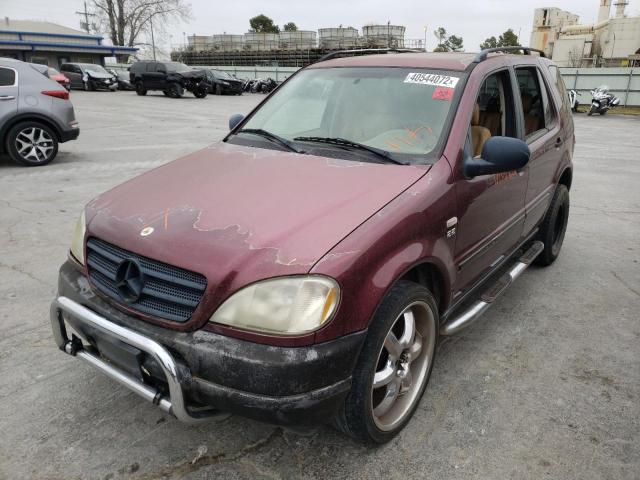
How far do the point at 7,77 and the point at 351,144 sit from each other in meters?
7.27

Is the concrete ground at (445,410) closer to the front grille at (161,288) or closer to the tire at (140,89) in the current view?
the front grille at (161,288)

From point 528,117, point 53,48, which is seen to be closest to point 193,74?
point 528,117

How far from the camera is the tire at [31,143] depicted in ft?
26.2

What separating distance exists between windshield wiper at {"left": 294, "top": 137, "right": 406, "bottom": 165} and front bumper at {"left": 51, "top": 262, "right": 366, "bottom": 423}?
1063mm

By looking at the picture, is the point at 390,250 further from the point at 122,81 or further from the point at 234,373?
the point at 122,81

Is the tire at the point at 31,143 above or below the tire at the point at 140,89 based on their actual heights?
below

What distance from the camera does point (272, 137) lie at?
3.13 m

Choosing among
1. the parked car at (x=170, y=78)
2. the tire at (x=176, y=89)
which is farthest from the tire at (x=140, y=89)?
the tire at (x=176, y=89)

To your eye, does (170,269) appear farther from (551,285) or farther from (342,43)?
(342,43)

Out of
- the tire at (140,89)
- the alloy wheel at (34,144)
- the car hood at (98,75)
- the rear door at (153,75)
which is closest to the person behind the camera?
the alloy wheel at (34,144)

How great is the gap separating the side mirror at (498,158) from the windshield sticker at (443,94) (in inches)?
14.9

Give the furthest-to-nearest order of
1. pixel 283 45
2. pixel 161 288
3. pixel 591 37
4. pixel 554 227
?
1. pixel 283 45
2. pixel 591 37
3. pixel 554 227
4. pixel 161 288

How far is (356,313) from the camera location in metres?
1.93

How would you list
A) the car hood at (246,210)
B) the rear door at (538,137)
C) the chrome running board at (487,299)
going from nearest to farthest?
the car hood at (246,210) < the chrome running board at (487,299) < the rear door at (538,137)
